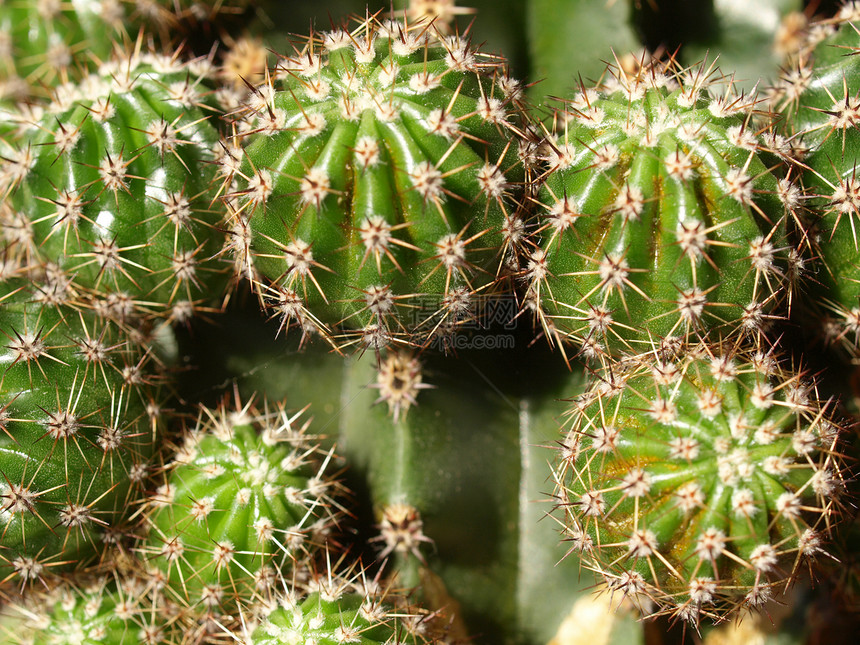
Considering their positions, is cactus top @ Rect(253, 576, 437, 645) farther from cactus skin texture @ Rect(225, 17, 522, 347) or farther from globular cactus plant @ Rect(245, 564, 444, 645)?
cactus skin texture @ Rect(225, 17, 522, 347)

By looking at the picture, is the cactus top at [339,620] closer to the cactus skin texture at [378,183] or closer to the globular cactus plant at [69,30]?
the cactus skin texture at [378,183]

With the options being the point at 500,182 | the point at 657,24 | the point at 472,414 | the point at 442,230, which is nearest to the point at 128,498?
the point at 472,414

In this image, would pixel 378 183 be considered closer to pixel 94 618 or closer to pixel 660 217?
pixel 660 217

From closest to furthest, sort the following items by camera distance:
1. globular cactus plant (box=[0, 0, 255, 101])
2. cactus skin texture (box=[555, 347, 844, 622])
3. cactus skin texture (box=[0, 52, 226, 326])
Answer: cactus skin texture (box=[555, 347, 844, 622]) < cactus skin texture (box=[0, 52, 226, 326]) < globular cactus plant (box=[0, 0, 255, 101])

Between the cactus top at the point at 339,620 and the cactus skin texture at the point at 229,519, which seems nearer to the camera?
the cactus top at the point at 339,620

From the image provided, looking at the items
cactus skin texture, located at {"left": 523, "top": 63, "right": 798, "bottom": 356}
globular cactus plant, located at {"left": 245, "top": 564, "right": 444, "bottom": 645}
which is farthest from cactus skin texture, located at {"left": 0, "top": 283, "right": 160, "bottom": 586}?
cactus skin texture, located at {"left": 523, "top": 63, "right": 798, "bottom": 356}

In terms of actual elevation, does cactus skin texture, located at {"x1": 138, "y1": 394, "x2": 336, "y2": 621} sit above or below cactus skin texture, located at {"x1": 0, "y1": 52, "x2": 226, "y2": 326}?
below

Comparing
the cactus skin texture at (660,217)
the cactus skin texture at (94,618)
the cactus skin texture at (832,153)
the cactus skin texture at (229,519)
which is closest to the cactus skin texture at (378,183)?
the cactus skin texture at (660,217)

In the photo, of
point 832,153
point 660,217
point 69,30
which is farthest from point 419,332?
point 69,30
